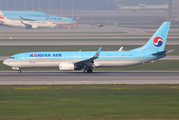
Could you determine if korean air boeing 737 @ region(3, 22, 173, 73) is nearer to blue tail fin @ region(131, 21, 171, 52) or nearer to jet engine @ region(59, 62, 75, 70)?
blue tail fin @ region(131, 21, 171, 52)

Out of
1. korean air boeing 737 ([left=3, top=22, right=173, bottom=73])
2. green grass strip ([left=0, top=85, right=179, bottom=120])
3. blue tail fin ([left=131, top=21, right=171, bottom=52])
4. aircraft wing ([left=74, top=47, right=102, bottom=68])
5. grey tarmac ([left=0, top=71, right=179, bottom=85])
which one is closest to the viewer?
green grass strip ([left=0, top=85, right=179, bottom=120])

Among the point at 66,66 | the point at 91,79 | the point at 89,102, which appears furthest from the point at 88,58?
the point at 89,102

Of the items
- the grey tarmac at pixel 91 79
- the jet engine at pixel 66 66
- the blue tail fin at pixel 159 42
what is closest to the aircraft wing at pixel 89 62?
the jet engine at pixel 66 66

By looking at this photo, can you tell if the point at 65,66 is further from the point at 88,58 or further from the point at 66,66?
the point at 88,58

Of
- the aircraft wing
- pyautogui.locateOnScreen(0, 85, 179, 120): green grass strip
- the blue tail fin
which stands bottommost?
pyautogui.locateOnScreen(0, 85, 179, 120): green grass strip

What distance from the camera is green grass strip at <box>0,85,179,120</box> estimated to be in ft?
72.2

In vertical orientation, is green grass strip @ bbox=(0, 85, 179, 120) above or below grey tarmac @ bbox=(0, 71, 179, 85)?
above

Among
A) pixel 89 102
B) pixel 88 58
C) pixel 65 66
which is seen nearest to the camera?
pixel 89 102

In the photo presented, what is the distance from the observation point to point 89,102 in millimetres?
26594

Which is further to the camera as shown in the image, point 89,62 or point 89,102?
point 89,62

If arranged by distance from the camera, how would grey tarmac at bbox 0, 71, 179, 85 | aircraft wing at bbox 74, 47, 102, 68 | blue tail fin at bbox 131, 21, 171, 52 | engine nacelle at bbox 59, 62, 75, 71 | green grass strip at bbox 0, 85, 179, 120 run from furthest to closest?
blue tail fin at bbox 131, 21, 171, 52 < aircraft wing at bbox 74, 47, 102, 68 < engine nacelle at bbox 59, 62, 75, 71 < grey tarmac at bbox 0, 71, 179, 85 < green grass strip at bbox 0, 85, 179, 120

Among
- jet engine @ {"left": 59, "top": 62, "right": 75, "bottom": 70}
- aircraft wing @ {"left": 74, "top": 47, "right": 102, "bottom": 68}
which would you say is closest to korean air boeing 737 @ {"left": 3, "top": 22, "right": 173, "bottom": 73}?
aircraft wing @ {"left": 74, "top": 47, "right": 102, "bottom": 68}

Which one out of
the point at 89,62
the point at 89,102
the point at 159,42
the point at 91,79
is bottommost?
the point at 91,79

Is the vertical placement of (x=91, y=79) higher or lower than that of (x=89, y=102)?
lower
